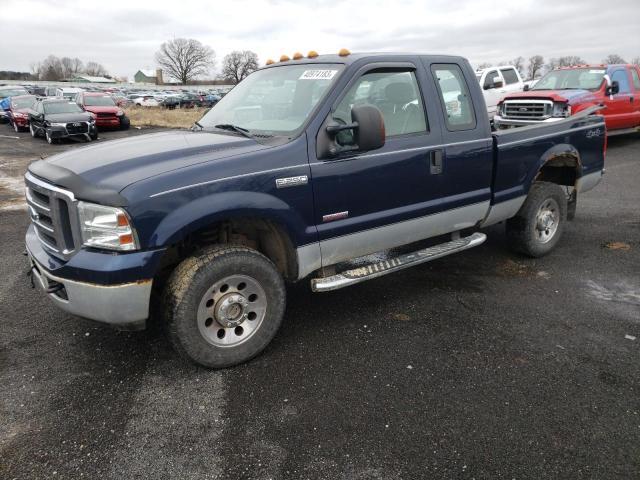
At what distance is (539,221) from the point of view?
16.7ft

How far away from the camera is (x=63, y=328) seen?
3.78 m

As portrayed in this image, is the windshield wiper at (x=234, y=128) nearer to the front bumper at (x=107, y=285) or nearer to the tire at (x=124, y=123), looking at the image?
the front bumper at (x=107, y=285)

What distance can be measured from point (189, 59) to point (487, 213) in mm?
108403

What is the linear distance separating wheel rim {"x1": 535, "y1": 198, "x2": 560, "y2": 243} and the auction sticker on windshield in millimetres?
2793

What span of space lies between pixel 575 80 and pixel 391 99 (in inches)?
411

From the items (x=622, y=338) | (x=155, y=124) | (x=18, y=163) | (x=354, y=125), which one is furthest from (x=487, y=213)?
(x=155, y=124)

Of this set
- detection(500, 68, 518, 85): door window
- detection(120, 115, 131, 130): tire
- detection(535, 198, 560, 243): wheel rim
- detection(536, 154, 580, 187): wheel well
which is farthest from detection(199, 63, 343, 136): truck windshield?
detection(120, 115, 131, 130): tire

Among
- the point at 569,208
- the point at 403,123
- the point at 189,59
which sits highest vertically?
the point at 189,59

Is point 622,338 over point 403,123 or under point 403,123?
under

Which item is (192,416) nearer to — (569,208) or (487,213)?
(487,213)

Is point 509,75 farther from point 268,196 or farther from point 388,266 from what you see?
point 268,196

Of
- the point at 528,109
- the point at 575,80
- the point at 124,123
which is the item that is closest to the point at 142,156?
the point at 528,109

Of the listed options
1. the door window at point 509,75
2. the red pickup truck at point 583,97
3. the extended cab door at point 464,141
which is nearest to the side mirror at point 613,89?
the red pickup truck at point 583,97

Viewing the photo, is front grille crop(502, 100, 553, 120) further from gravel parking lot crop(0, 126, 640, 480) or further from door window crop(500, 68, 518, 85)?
gravel parking lot crop(0, 126, 640, 480)
